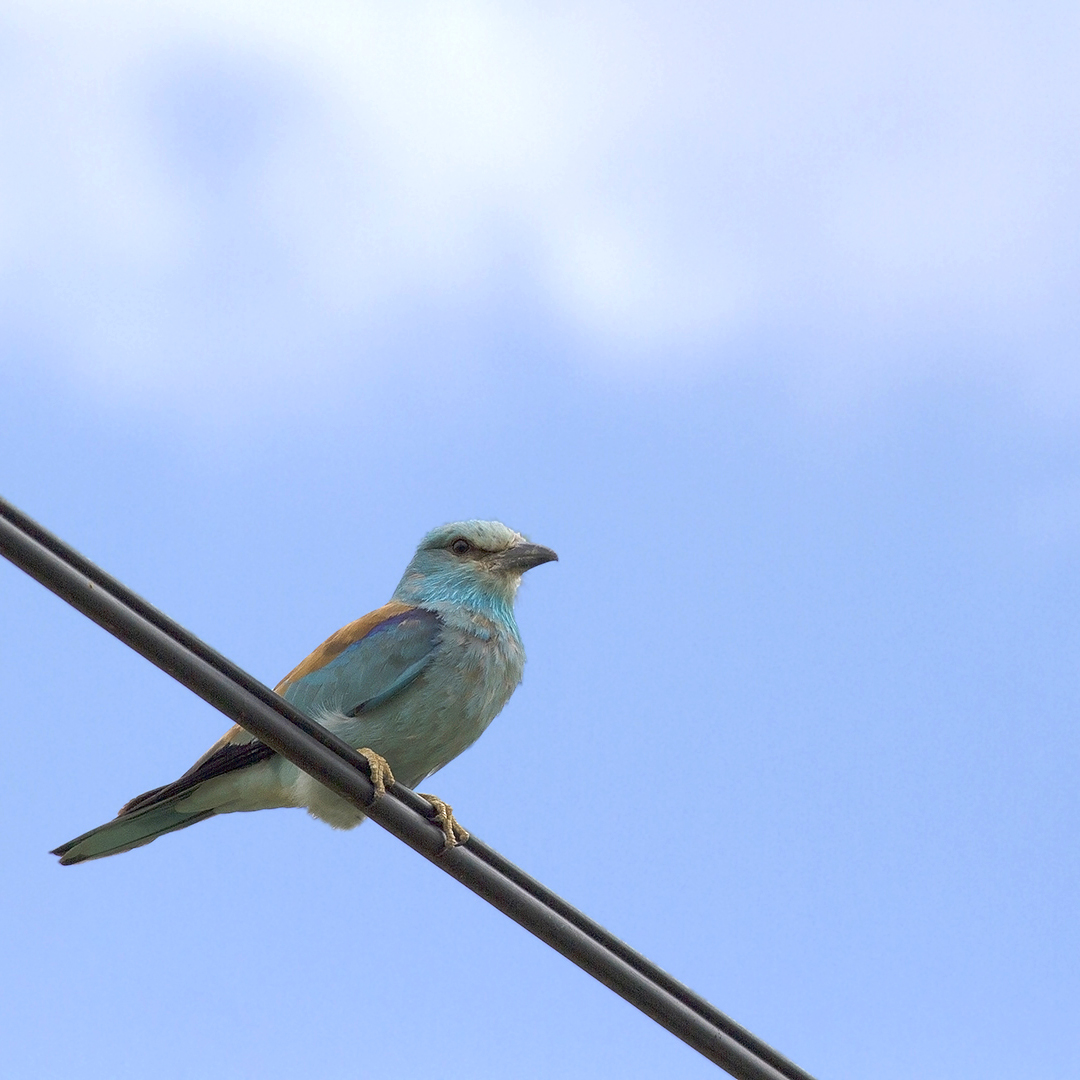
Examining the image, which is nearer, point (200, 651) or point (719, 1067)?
point (200, 651)

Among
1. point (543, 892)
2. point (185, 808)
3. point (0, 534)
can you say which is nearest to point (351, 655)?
point (185, 808)

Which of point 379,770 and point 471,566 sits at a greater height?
point 471,566

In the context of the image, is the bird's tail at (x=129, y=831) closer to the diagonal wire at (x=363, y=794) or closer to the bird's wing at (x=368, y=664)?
the bird's wing at (x=368, y=664)

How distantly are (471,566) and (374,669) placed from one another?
3.19ft

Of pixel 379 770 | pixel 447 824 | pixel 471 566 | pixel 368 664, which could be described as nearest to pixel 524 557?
pixel 471 566

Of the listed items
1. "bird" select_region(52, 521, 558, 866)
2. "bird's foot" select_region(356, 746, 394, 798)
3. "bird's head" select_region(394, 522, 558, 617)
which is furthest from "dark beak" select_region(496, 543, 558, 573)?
"bird's foot" select_region(356, 746, 394, 798)

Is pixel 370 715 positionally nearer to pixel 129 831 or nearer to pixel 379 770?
pixel 379 770

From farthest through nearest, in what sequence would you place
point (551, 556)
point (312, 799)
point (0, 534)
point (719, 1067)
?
point (551, 556)
point (312, 799)
point (719, 1067)
point (0, 534)

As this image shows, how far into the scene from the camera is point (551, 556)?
6.83m

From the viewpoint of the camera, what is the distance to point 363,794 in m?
3.73

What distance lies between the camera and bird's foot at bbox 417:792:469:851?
3637mm

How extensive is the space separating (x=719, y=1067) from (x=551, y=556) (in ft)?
11.6

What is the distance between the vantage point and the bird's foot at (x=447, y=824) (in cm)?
364

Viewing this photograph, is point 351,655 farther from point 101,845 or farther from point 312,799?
point 101,845
